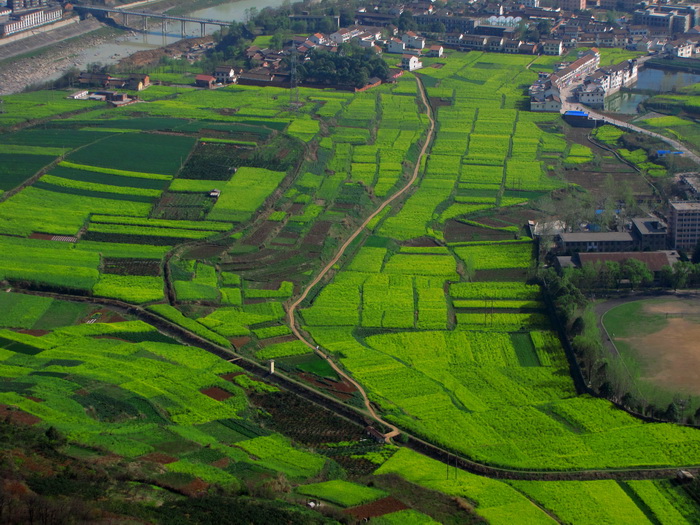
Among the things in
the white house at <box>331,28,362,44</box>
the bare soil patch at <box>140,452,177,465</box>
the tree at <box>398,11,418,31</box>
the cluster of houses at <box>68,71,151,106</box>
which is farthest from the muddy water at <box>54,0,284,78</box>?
the bare soil patch at <box>140,452,177,465</box>

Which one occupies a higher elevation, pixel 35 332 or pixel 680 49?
pixel 680 49

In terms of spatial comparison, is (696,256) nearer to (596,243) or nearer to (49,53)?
(596,243)

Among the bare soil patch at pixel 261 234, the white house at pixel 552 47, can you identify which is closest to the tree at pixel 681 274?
the bare soil patch at pixel 261 234

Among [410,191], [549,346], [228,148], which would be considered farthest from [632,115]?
[549,346]

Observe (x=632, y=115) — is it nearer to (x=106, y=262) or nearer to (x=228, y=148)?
(x=228, y=148)

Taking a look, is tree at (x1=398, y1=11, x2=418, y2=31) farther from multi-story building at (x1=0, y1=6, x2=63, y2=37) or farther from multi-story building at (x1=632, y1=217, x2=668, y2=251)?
multi-story building at (x1=632, y1=217, x2=668, y2=251)

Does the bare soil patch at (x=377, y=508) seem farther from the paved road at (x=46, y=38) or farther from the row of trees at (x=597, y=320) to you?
the paved road at (x=46, y=38)

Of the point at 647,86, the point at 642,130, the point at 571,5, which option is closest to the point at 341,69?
the point at 642,130

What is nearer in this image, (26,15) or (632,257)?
(632,257)
